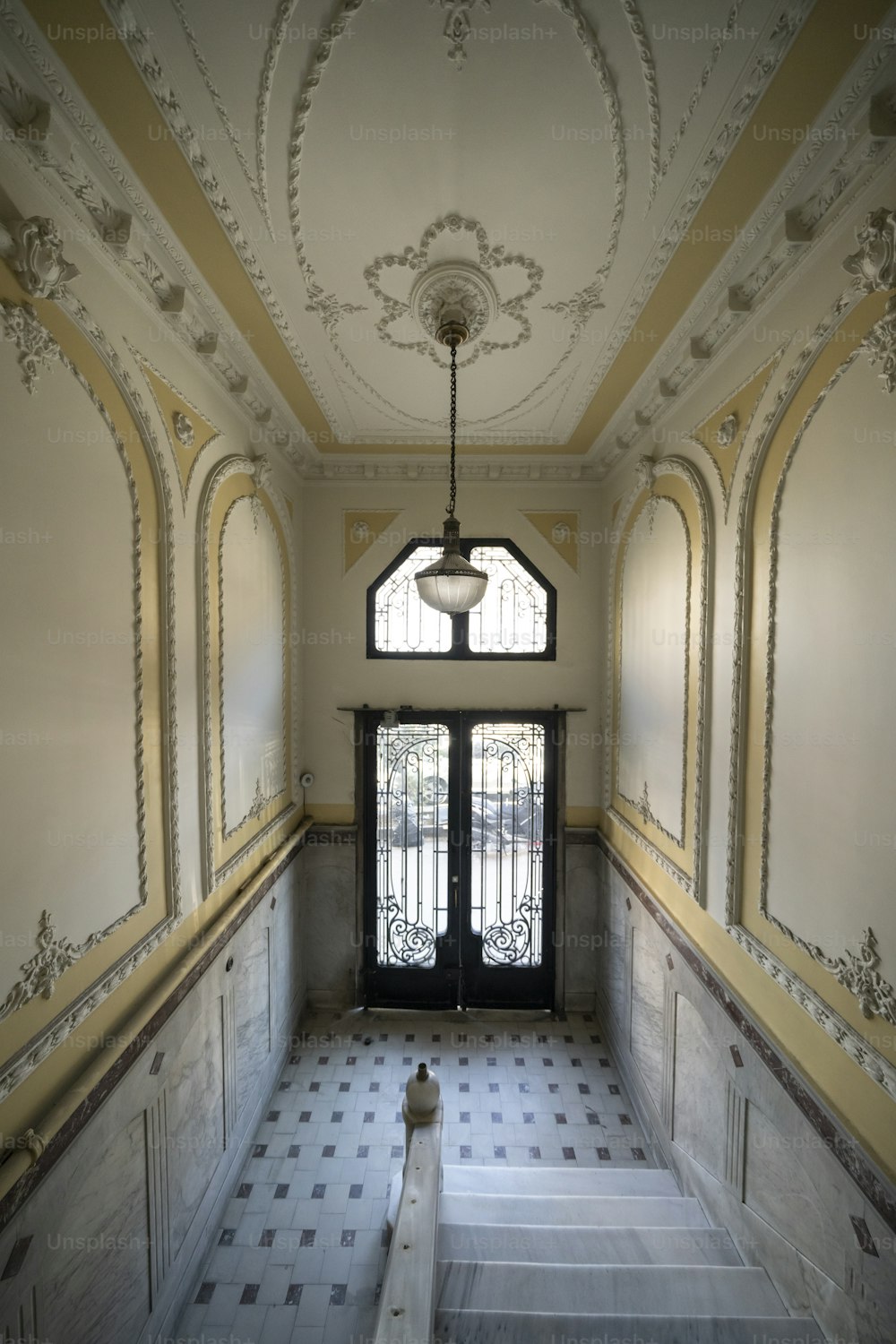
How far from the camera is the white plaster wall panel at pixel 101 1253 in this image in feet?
6.18

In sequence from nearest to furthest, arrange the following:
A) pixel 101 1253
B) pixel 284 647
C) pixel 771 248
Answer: pixel 101 1253 < pixel 771 248 < pixel 284 647

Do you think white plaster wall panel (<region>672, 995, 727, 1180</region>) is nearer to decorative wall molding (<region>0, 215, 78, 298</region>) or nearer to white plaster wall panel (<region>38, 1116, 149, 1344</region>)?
white plaster wall panel (<region>38, 1116, 149, 1344</region>)

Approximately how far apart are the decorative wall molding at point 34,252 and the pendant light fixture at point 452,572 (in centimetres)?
157

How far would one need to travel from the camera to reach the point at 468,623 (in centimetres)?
508

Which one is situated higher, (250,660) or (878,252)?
(878,252)

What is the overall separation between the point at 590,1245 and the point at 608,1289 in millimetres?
396

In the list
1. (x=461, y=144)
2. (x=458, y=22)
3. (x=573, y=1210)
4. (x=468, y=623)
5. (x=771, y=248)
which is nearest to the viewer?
(x=458, y=22)

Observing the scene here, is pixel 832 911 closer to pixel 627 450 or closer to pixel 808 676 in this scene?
pixel 808 676

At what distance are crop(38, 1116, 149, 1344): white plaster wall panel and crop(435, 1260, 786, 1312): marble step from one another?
3.92ft

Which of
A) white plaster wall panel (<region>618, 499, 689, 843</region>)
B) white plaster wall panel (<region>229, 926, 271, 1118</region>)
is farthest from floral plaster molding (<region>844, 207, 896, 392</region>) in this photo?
white plaster wall panel (<region>229, 926, 271, 1118</region>)

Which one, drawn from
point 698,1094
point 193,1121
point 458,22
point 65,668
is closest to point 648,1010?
point 698,1094

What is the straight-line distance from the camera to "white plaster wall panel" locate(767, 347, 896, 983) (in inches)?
70.4

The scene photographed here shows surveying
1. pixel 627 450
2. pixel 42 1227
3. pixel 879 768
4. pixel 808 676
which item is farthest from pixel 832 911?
pixel 627 450

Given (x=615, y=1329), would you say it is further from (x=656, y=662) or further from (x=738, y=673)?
(x=656, y=662)
